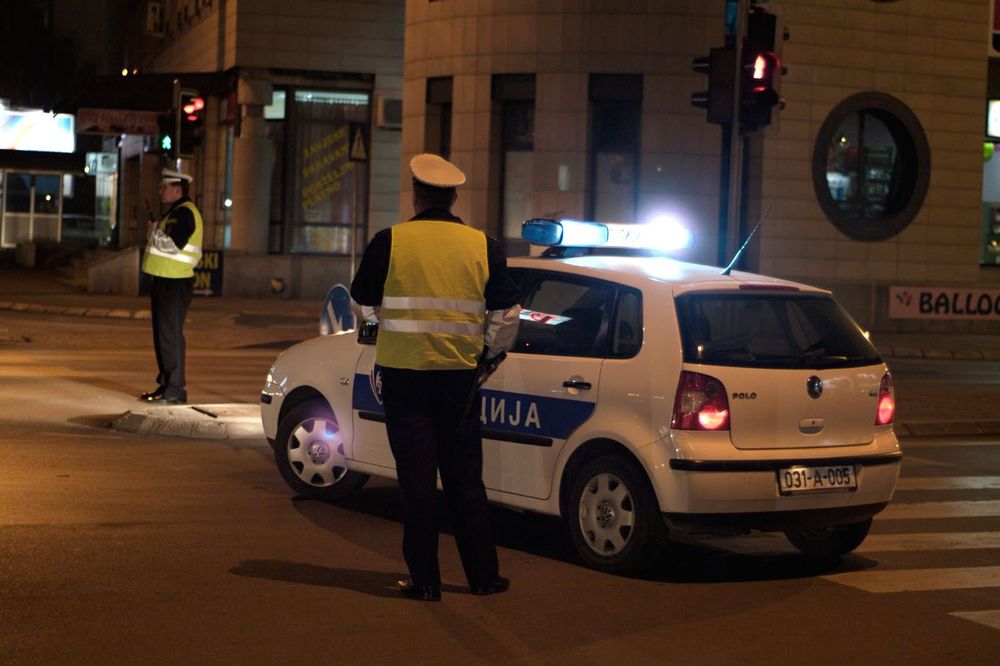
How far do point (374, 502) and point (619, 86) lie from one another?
60.8 feet

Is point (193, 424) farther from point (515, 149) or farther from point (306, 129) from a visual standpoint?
point (306, 129)

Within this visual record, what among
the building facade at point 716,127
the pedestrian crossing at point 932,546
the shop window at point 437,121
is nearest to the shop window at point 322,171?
the building facade at point 716,127

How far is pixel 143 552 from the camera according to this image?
7.43 metres

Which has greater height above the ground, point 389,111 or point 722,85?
point 389,111

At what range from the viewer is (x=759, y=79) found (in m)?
12.8

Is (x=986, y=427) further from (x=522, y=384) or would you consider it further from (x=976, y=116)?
(x=976, y=116)

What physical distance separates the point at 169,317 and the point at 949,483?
6783 mm

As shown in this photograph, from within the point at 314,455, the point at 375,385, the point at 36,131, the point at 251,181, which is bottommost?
the point at 314,455

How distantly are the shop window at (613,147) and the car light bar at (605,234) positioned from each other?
17216 millimetres

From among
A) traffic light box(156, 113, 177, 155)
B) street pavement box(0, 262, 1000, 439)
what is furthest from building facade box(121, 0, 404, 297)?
traffic light box(156, 113, 177, 155)

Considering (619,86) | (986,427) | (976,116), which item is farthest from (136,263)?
(986,427)

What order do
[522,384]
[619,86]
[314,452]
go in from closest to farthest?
[522,384]
[314,452]
[619,86]

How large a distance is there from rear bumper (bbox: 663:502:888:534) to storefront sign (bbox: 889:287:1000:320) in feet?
63.8

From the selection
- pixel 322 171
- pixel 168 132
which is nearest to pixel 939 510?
pixel 168 132
